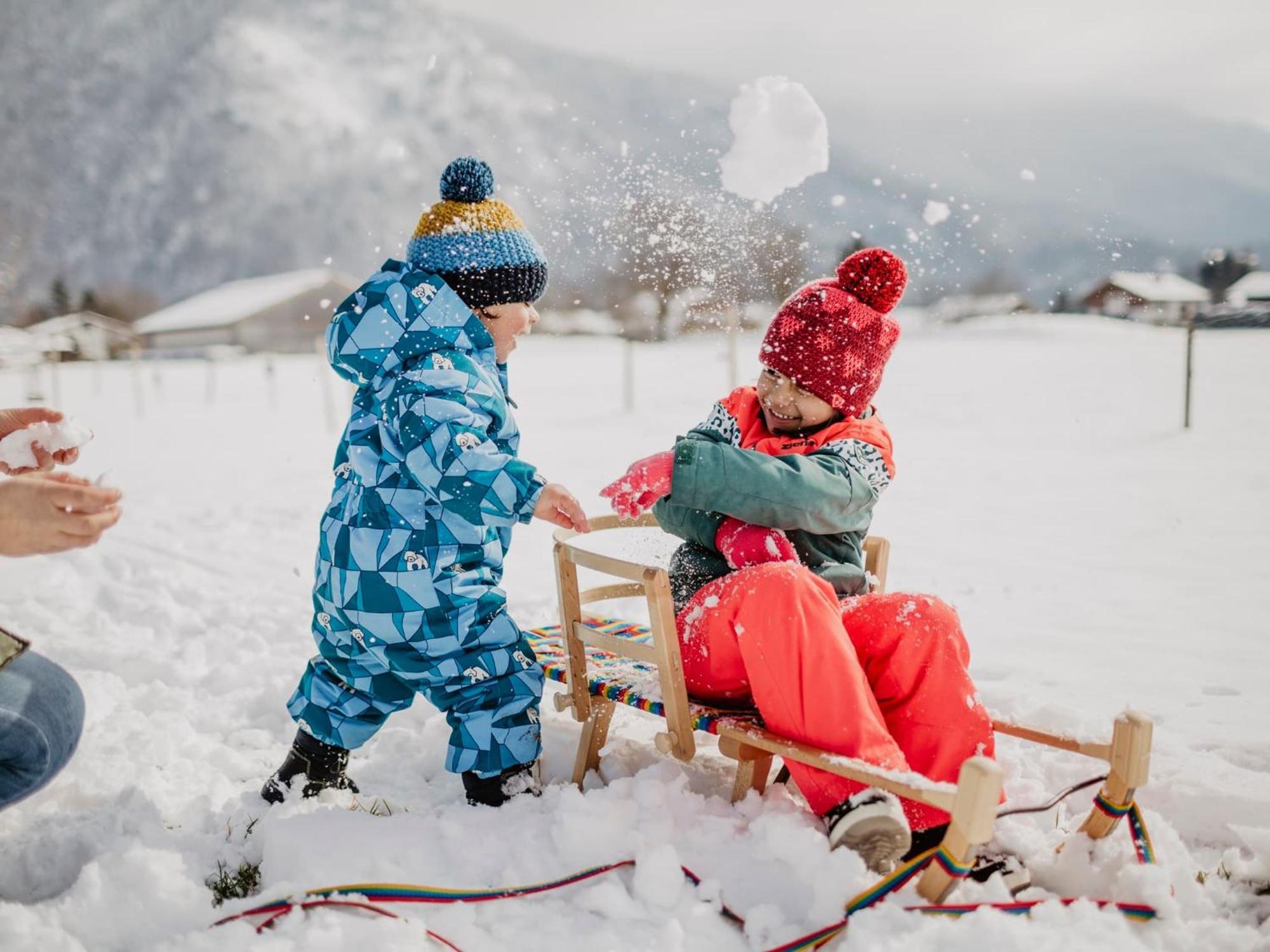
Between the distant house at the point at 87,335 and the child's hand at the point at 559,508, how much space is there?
1464 inches

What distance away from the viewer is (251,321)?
45.3 meters

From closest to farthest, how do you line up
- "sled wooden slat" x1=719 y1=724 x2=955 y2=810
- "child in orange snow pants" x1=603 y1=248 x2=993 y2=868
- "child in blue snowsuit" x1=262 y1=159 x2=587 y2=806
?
"sled wooden slat" x1=719 y1=724 x2=955 y2=810 → "child in orange snow pants" x1=603 y1=248 x2=993 y2=868 → "child in blue snowsuit" x1=262 y1=159 x2=587 y2=806

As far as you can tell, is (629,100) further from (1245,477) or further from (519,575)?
(1245,477)

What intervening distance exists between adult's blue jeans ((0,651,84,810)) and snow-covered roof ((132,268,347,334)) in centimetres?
4445

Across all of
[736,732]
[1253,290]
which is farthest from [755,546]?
Result: [1253,290]

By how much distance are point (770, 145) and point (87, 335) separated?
43.7 m

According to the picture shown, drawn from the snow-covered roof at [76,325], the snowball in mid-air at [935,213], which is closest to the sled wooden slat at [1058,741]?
the snowball in mid-air at [935,213]

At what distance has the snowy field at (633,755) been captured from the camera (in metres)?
1.96

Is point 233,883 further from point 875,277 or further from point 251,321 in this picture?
point 251,321

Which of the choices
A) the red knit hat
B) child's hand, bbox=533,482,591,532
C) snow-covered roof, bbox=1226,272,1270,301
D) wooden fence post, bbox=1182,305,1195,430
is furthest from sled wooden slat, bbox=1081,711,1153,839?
snow-covered roof, bbox=1226,272,1270,301

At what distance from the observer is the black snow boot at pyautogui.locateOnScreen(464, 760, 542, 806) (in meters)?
2.58

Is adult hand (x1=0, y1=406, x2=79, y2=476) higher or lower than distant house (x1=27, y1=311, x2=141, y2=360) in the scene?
lower

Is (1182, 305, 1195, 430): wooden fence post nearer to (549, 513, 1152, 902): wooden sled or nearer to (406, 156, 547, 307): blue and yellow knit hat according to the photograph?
(549, 513, 1152, 902): wooden sled

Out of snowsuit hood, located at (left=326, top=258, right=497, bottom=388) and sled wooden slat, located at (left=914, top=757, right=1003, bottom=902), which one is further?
snowsuit hood, located at (left=326, top=258, right=497, bottom=388)
